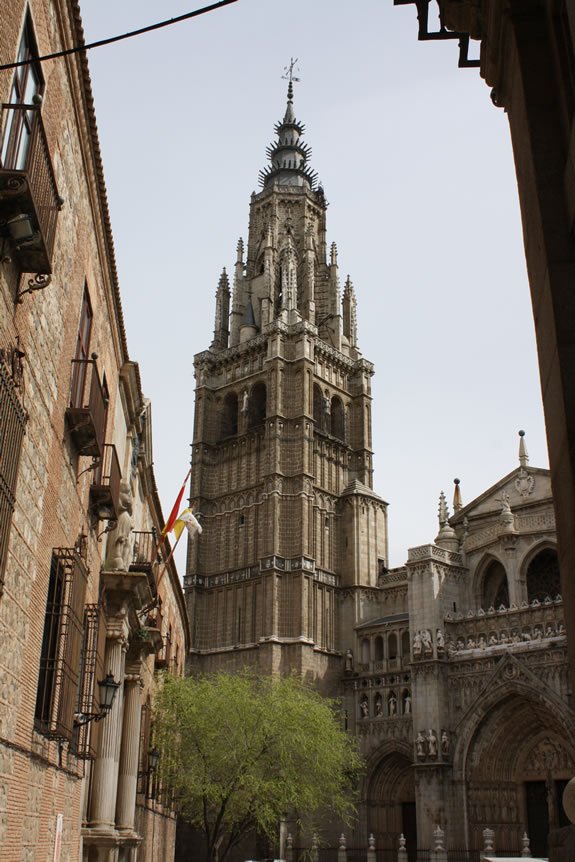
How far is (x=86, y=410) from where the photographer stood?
11.2m

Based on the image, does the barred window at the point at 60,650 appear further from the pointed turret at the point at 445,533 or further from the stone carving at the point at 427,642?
the pointed turret at the point at 445,533

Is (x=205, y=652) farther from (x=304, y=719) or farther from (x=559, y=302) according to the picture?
(x=559, y=302)

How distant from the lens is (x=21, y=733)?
9016mm

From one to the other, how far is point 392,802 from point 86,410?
3642 centimetres

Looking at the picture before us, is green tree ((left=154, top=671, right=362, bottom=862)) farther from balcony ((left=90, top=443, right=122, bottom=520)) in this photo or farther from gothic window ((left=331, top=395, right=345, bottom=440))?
gothic window ((left=331, top=395, right=345, bottom=440))

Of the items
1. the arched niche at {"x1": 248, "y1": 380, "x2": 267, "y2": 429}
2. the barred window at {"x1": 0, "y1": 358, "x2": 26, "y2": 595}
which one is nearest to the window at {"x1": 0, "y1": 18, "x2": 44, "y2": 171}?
the barred window at {"x1": 0, "y1": 358, "x2": 26, "y2": 595}

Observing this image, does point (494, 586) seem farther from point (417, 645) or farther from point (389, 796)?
point (389, 796)

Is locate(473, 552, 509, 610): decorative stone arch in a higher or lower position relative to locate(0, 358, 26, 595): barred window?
higher

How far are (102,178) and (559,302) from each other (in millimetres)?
8429

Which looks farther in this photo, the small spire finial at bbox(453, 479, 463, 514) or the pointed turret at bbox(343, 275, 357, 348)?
the pointed turret at bbox(343, 275, 357, 348)

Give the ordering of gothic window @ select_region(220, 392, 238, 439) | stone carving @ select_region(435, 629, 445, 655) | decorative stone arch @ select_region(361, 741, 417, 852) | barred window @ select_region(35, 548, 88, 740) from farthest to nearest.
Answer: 1. gothic window @ select_region(220, 392, 238, 439)
2. decorative stone arch @ select_region(361, 741, 417, 852)
3. stone carving @ select_region(435, 629, 445, 655)
4. barred window @ select_region(35, 548, 88, 740)

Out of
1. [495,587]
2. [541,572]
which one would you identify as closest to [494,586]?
[495,587]

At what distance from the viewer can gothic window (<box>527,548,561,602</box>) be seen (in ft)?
135

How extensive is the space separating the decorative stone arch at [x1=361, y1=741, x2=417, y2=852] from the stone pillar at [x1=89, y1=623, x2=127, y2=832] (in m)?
27.9
